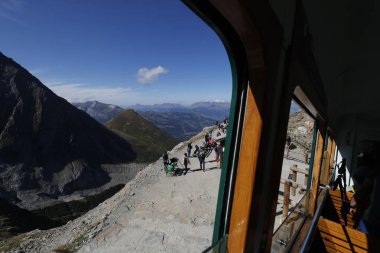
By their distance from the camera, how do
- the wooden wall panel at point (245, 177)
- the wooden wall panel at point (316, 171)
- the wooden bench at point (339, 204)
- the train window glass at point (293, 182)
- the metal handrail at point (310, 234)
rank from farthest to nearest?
the wooden bench at point (339, 204) → the wooden wall panel at point (316, 171) → the metal handrail at point (310, 234) → the train window glass at point (293, 182) → the wooden wall panel at point (245, 177)

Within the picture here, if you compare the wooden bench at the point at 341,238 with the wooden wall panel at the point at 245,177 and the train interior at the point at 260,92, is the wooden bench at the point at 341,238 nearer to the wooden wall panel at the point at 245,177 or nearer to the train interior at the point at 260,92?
the train interior at the point at 260,92

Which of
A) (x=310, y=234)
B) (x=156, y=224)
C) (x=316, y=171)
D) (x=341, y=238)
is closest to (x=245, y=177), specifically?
(x=310, y=234)

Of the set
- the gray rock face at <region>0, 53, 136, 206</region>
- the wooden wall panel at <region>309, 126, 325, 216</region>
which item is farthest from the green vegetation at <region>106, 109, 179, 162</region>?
the wooden wall panel at <region>309, 126, 325, 216</region>

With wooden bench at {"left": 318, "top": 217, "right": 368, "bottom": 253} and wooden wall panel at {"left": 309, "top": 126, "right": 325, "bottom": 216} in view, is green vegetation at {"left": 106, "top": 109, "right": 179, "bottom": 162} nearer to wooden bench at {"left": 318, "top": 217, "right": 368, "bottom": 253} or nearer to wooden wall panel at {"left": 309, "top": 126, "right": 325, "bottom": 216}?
wooden wall panel at {"left": 309, "top": 126, "right": 325, "bottom": 216}

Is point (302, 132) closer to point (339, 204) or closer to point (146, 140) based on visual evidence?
point (339, 204)

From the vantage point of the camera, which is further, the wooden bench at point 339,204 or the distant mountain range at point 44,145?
the distant mountain range at point 44,145

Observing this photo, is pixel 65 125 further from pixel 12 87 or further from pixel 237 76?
pixel 237 76

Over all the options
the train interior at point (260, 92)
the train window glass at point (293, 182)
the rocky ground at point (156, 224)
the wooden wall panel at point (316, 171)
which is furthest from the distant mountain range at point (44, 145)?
the train interior at point (260, 92)
